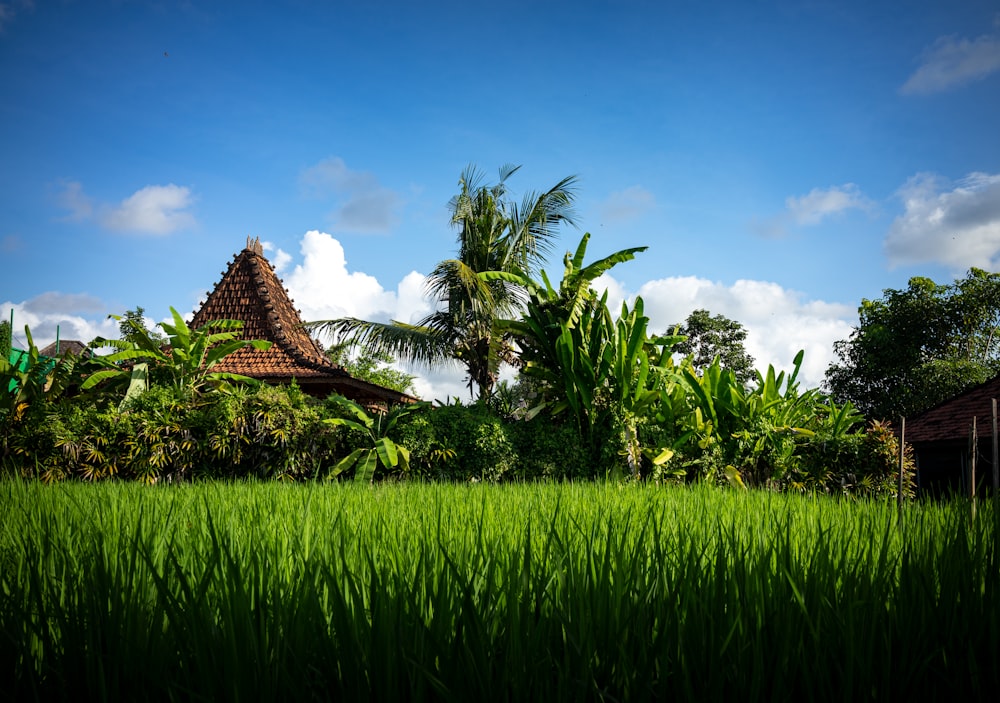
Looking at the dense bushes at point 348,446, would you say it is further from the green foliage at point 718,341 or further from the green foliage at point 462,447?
the green foliage at point 718,341

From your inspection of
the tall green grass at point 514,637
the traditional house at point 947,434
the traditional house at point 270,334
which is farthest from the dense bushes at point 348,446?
the tall green grass at point 514,637

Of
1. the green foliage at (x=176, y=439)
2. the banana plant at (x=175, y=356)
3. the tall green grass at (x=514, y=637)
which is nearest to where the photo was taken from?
the tall green grass at (x=514, y=637)

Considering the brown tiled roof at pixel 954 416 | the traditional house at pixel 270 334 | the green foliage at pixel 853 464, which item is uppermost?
the traditional house at pixel 270 334

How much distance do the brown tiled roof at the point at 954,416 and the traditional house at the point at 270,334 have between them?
9067mm

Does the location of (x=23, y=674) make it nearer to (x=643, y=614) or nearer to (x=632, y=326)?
(x=643, y=614)

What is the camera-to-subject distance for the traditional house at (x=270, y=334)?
388 inches

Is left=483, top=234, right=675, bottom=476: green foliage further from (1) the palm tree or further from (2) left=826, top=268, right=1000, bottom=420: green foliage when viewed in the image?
(2) left=826, top=268, right=1000, bottom=420: green foliage

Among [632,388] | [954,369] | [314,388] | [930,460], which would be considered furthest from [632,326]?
[954,369]

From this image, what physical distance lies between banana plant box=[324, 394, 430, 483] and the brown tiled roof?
8.57 meters

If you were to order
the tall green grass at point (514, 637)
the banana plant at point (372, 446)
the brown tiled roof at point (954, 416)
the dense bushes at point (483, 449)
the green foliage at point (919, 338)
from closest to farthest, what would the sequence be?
the tall green grass at point (514, 637), the banana plant at point (372, 446), the dense bushes at point (483, 449), the brown tiled roof at point (954, 416), the green foliage at point (919, 338)

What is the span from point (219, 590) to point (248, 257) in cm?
1147

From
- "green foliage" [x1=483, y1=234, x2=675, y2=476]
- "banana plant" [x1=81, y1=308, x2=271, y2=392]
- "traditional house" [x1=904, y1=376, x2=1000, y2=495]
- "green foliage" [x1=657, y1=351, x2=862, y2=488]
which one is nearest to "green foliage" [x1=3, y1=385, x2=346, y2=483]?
"banana plant" [x1=81, y1=308, x2=271, y2=392]

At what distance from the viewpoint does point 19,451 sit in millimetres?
6453

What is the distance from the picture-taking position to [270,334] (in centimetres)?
1082
